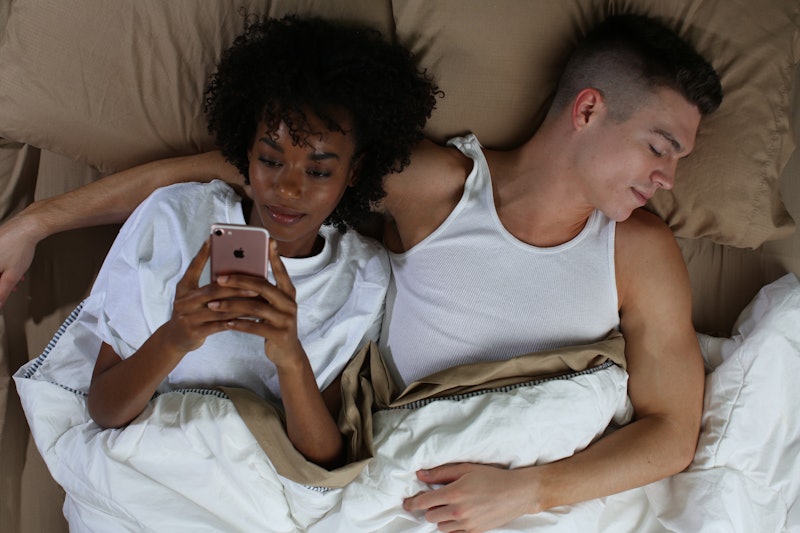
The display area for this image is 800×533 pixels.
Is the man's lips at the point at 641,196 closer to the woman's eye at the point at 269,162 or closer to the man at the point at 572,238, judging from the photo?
the man at the point at 572,238

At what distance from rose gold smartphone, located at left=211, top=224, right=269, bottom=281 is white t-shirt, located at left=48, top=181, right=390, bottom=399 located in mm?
301

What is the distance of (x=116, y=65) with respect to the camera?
1.41 meters

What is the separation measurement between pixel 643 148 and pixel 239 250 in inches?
30.5

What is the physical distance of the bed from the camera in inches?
50.4

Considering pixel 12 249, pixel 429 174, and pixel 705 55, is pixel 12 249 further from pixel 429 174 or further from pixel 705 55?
pixel 705 55

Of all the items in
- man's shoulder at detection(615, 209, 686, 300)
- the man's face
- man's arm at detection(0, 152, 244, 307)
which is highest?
the man's face

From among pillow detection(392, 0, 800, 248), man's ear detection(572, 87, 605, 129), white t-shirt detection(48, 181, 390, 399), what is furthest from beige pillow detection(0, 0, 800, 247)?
white t-shirt detection(48, 181, 390, 399)

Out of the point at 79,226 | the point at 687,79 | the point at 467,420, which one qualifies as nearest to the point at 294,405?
the point at 467,420

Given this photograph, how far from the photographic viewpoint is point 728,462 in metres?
1.40

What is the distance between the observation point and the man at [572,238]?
1377mm

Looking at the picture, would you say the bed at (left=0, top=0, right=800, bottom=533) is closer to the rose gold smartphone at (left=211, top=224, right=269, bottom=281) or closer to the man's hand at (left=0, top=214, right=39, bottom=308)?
the man's hand at (left=0, top=214, right=39, bottom=308)

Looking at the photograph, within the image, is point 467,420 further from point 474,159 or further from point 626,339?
point 474,159

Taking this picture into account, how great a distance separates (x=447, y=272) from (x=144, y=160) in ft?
2.08

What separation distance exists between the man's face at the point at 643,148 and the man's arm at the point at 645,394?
0.36 feet
